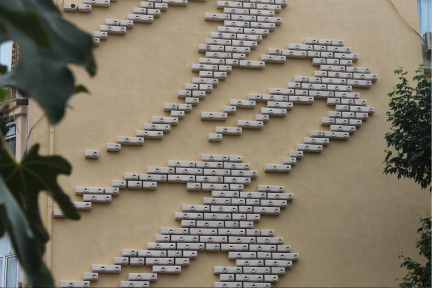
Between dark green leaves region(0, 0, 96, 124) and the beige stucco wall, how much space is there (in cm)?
568

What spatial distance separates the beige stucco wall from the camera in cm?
788

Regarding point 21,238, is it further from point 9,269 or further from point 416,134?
point 9,269

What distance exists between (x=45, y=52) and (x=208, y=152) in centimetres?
614

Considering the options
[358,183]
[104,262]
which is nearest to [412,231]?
[358,183]

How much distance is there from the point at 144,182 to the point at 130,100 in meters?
1.26

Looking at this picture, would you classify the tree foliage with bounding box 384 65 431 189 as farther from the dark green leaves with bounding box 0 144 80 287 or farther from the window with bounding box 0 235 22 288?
the window with bounding box 0 235 22 288

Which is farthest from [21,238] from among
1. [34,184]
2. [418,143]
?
[418,143]

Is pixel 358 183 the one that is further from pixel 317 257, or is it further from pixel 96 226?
pixel 96 226

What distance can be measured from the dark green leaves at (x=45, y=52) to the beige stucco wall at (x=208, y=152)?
568cm

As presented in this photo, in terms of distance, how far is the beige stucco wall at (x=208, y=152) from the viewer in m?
7.88

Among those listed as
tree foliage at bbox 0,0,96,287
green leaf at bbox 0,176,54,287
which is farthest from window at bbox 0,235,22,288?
green leaf at bbox 0,176,54,287

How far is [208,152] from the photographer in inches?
330

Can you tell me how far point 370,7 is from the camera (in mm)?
9516

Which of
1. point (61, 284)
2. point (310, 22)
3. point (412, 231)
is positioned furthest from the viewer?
point (310, 22)
